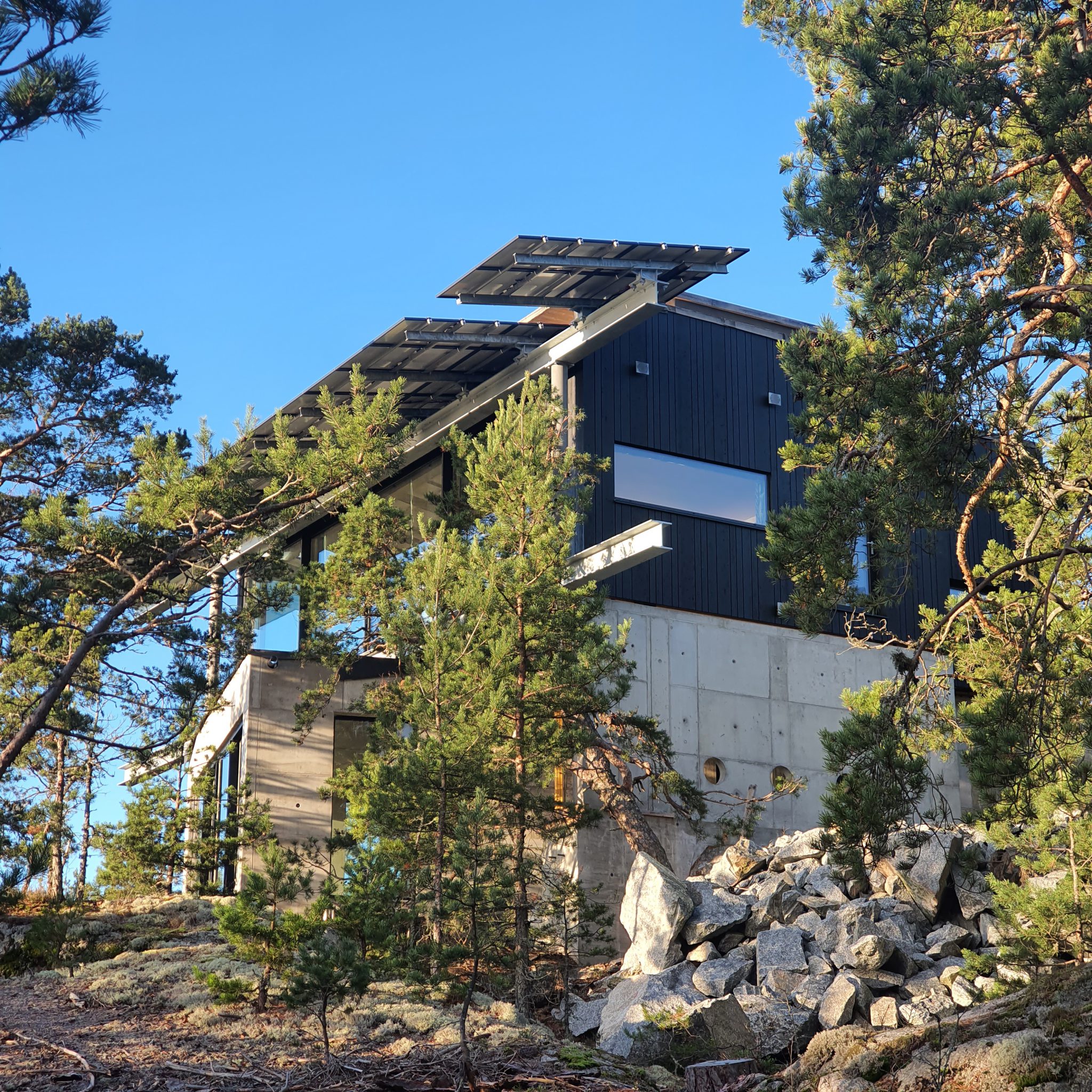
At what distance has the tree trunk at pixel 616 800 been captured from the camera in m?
16.2

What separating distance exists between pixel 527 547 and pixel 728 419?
659cm

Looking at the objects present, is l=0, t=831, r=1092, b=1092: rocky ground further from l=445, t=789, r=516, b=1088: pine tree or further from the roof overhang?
the roof overhang

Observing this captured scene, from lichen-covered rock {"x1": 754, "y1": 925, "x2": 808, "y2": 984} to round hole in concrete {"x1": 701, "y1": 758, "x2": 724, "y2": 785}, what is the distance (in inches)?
207

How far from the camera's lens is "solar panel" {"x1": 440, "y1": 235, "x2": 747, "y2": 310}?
53.4ft

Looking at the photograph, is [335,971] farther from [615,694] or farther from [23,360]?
[23,360]

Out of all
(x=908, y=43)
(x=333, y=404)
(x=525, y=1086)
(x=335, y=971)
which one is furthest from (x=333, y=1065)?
(x=333, y=404)

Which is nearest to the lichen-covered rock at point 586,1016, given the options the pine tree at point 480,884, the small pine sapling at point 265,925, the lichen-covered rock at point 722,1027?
the pine tree at point 480,884

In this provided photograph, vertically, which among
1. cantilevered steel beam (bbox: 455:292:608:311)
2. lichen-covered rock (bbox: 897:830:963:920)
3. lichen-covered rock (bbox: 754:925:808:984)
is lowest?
lichen-covered rock (bbox: 754:925:808:984)

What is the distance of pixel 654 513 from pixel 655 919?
24.2 ft

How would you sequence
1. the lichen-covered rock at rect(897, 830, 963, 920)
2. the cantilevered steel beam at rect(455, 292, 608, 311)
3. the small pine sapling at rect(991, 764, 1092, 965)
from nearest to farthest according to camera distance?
1. the small pine sapling at rect(991, 764, 1092, 965)
2. the lichen-covered rock at rect(897, 830, 963, 920)
3. the cantilevered steel beam at rect(455, 292, 608, 311)

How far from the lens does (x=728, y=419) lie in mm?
20688

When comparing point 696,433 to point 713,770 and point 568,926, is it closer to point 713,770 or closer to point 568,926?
point 713,770

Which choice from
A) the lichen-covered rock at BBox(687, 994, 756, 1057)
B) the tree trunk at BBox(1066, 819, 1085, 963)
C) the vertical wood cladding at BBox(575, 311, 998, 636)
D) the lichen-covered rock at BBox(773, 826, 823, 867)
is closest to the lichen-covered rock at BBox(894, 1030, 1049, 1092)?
the tree trunk at BBox(1066, 819, 1085, 963)

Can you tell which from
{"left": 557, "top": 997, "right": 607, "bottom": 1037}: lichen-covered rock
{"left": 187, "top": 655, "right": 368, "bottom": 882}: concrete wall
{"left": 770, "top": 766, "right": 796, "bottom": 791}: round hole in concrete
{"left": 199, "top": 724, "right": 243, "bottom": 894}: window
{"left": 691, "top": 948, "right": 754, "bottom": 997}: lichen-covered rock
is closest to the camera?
{"left": 557, "top": 997, "right": 607, "bottom": 1037}: lichen-covered rock
